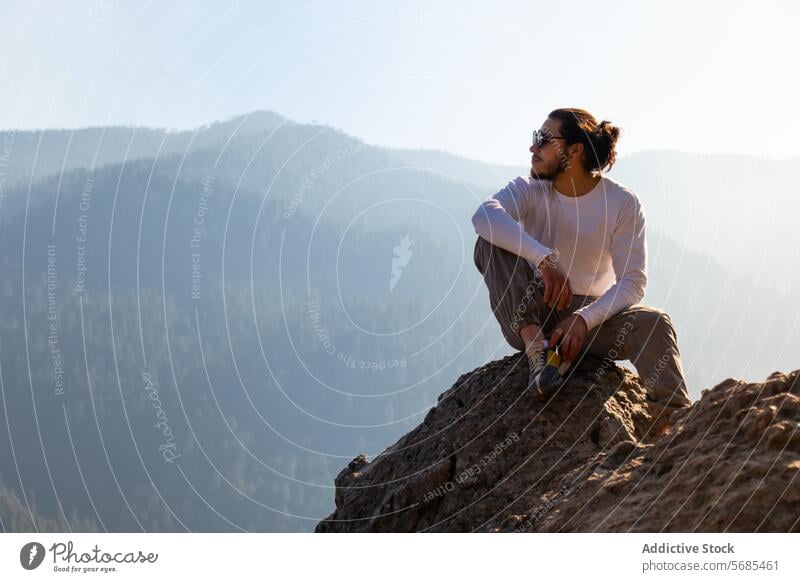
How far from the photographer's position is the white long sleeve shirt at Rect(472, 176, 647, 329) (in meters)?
6.36

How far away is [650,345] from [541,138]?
181 centimetres

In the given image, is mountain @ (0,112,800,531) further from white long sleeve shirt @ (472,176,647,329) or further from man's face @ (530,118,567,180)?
man's face @ (530,118,567,180)

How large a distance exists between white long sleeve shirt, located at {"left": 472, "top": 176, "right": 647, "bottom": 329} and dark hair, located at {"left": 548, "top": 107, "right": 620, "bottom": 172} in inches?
6.3

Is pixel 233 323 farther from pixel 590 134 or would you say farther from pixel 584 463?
pixel 584 463

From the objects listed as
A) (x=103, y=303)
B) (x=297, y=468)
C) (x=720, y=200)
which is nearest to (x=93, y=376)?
(x=103, y=303)

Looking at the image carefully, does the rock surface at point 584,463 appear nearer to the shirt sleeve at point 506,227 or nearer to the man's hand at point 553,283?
the man's hand at point 553,283

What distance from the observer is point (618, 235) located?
6.62 meters

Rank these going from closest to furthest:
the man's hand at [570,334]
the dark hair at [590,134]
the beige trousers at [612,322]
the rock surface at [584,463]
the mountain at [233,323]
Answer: the rock surface at [584,463] → the man's hand at [570,334] → the beige trousers at [612,322] → the dark hair at [590,134] → the mountain at [233,323]

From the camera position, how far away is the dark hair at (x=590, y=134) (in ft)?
22.1

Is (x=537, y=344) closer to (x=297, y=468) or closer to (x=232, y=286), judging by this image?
(x=297, y=468)

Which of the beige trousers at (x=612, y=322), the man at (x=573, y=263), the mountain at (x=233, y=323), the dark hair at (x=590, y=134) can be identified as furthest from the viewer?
the mountain at (x=233, y=323)

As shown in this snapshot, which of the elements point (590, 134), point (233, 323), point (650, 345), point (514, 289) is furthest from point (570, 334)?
point (233, 323)

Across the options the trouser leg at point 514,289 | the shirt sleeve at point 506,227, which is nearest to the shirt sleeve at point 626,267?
the trouser leg at point 514,289
